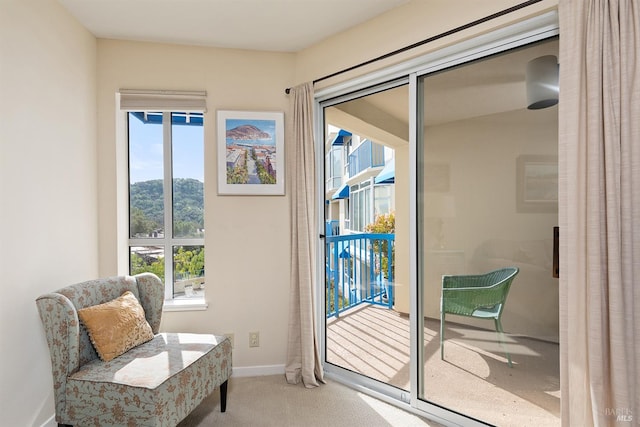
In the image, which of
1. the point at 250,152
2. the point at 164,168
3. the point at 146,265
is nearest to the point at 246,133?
the point at 250,152

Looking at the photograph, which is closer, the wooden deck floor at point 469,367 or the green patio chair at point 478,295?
the wooden deck floor at point 469,367

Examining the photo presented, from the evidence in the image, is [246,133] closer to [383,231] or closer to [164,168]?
[164,168]

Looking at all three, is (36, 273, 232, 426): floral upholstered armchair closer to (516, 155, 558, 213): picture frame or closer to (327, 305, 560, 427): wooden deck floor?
(327, 305, 560, 427): wooden deck floor

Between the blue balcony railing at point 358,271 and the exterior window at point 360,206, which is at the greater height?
the exterior window at point 360,206

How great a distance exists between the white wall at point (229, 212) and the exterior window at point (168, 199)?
0.16 metres

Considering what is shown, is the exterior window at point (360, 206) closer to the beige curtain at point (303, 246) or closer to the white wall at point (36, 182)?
the beige curtain at point (303, 246)

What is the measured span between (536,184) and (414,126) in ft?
2.62

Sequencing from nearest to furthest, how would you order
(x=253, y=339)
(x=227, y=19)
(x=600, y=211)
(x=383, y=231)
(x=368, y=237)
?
(x=600, y=211) → (x=227, y=19) → (x=383, y=231) → (x=368, y=237) → (x=253, y=339)

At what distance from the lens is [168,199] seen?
3.01 meters

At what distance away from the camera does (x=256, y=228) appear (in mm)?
2914

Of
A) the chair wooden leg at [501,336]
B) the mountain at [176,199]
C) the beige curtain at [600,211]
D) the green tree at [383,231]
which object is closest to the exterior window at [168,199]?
the mountain at [176,199]

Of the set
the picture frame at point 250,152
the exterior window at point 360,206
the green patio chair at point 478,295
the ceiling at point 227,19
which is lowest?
the green patio chair at point 478,295

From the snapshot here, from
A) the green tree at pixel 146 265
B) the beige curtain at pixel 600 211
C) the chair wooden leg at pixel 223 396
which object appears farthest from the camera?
the green tree at pixel 146 265

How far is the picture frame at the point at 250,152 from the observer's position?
2848 millimetres
